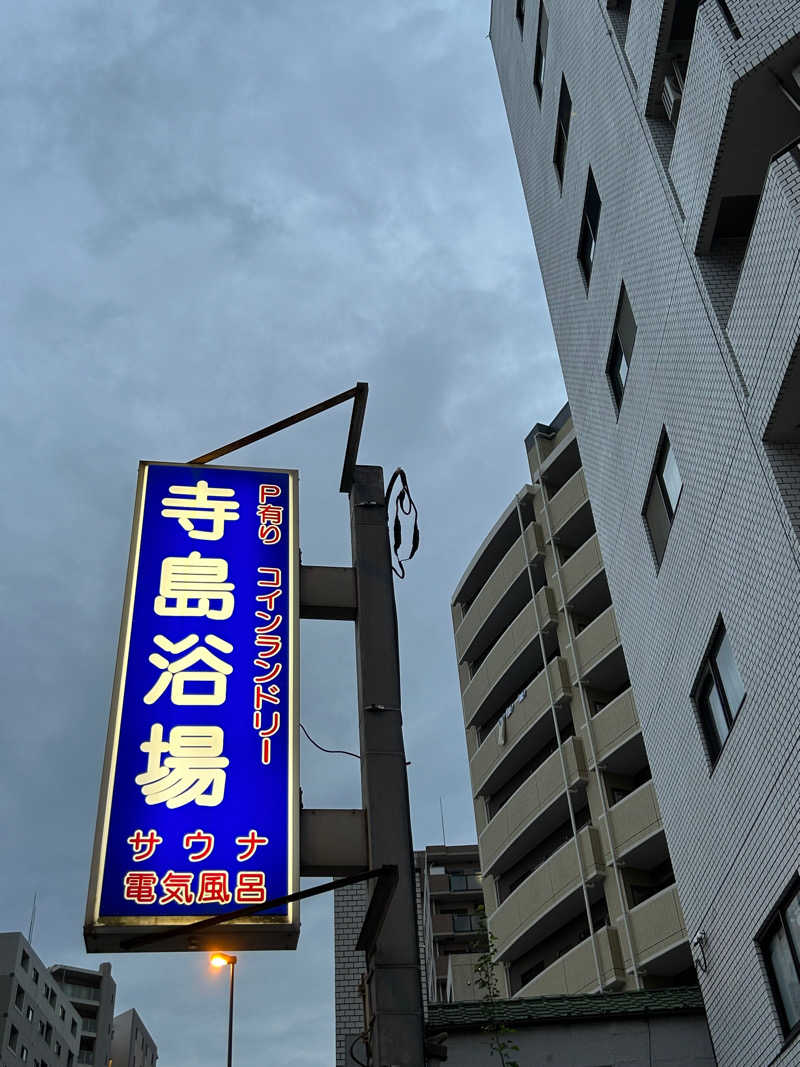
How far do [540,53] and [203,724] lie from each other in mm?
20051

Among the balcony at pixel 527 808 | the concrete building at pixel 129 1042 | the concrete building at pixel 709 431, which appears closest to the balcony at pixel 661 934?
the balcony at pixel 527 808

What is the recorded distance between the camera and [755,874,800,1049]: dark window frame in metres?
11.9

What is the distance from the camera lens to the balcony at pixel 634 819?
3322cm

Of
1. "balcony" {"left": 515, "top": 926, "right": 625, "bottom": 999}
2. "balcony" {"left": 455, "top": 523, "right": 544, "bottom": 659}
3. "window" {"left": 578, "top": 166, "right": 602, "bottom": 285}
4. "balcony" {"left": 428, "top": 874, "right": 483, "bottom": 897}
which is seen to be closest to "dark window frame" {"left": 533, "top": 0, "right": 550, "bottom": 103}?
"window" {"left": 578, "top": 166, "right": 602, "bottom": 285}

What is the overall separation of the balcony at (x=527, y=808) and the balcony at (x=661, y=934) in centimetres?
631

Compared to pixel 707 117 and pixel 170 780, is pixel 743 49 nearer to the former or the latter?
pixel 707 117

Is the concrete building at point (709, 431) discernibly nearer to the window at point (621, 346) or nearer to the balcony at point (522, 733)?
the window at point (621, 346)

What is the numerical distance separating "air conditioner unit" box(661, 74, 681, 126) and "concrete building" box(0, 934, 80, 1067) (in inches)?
3042

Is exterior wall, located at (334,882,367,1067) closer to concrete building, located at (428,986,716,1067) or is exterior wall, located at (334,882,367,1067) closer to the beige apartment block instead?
concrete building, located at (428,986,716,1067)

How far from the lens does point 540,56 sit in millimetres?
24141

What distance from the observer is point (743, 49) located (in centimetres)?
1311

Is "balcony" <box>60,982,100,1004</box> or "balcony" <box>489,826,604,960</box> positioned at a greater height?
"balcony" <box>60,982,100,1004</box>

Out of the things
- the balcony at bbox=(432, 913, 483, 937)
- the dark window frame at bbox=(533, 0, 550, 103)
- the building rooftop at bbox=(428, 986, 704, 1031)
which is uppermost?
the dark window frame at bbox=(533, 0, 550, 103)

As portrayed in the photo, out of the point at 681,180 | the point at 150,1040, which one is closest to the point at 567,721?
the point at 681,180
